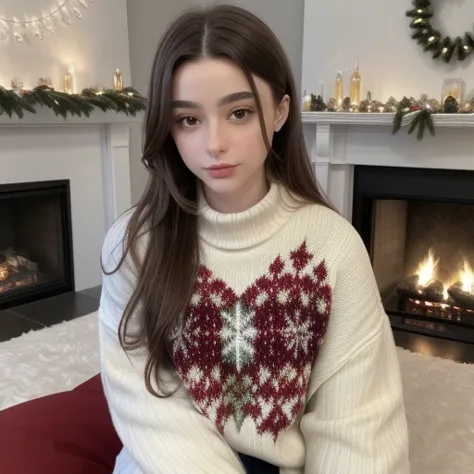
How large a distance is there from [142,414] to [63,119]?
6.78 feet

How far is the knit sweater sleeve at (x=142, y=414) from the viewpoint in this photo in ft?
2.84

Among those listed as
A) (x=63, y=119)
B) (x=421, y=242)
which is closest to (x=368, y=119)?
(x=421, y=242)

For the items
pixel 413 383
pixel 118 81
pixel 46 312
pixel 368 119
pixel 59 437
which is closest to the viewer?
pixel 59 437

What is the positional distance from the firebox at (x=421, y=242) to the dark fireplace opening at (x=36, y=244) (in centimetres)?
148

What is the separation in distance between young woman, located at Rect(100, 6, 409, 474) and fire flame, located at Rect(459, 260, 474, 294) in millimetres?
1818

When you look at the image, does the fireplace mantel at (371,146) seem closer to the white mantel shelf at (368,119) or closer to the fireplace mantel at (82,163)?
the white mantel shelf at (368,119)

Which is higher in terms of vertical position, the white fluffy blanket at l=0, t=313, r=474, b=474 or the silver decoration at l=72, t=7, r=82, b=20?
the silver decoration at l=72, t=7, r=82, b=20

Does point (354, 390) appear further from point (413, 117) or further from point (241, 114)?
point (413, 117)

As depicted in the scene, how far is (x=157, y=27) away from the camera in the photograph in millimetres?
3291

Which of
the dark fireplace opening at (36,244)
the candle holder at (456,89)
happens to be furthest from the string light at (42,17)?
the candle holder at (456,89)

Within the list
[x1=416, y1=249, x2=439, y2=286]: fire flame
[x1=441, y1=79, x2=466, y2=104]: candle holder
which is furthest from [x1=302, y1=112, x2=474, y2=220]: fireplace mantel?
[x1=416, y1=249, x2=439, y2=286]: fire flame

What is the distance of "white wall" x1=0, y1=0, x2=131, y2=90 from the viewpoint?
8.25 ft

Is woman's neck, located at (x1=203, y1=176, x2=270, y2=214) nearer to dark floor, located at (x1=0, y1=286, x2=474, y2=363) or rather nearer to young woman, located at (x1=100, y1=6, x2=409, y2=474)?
young woman, located at (x1=100, y1=6, x2=409, y2=474)

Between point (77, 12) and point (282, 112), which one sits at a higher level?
point (77, 12)
